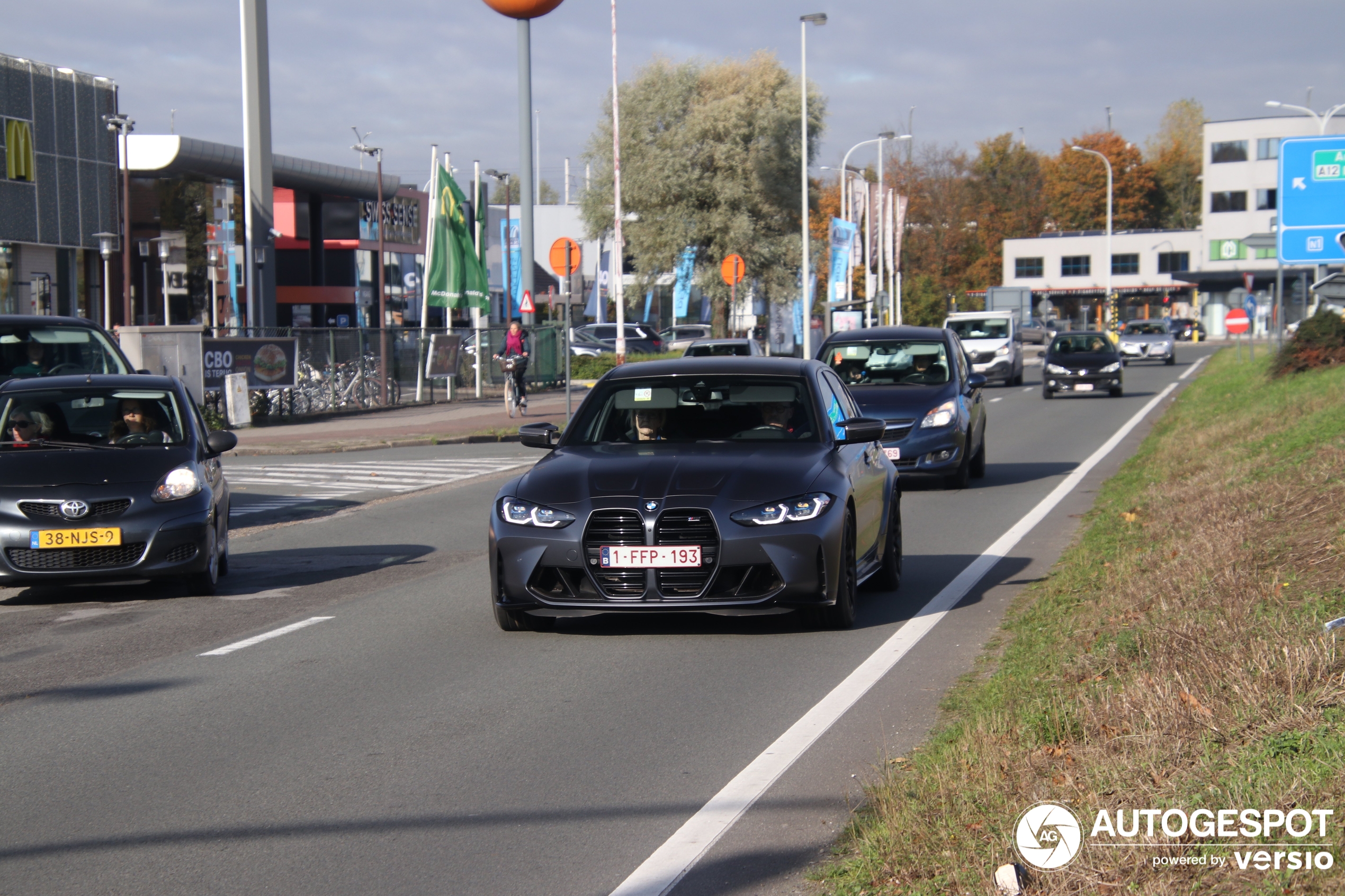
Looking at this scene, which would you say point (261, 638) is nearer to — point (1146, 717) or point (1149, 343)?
point (1146, 717)

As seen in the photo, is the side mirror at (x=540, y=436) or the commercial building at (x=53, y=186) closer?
the side mirror at (x=540, y=436)

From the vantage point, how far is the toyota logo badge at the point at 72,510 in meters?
10.1

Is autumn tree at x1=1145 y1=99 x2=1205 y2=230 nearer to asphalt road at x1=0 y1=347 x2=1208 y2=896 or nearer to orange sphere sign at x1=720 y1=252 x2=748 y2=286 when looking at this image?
orange sphere sign at x1=720 y1=252 x2=748 y2=286

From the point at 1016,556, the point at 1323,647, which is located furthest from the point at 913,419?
the point at 1323,647

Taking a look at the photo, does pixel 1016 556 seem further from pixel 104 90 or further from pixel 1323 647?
pixel 104 90

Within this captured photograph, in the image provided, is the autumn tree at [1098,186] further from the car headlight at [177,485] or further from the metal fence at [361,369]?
the car headlight at [177,485]

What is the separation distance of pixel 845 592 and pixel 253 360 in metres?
24.1

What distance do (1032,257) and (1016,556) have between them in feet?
350

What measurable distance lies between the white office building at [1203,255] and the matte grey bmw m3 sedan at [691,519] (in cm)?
9053

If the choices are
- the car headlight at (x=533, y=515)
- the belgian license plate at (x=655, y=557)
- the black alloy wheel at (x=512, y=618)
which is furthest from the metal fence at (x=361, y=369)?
the belgian license plate at (x=655, y=557)

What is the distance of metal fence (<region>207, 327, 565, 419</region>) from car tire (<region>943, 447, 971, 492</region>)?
17.3m

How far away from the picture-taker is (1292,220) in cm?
2553

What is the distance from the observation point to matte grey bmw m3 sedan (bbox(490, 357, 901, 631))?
7.96 metres

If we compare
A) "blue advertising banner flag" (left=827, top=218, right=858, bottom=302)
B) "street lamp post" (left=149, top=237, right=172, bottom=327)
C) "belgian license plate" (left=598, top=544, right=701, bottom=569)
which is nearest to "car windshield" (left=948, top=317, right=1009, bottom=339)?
"blue advertising banner flag" (left=827, top=218, right=858, bottom=302)
